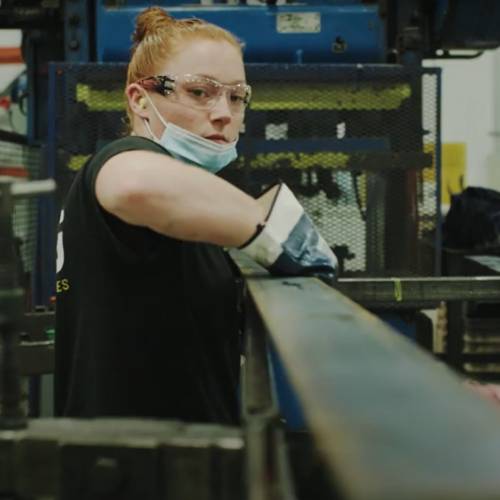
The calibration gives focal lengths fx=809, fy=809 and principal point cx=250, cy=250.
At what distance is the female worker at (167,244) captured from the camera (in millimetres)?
999

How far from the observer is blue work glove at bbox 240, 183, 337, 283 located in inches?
40.6

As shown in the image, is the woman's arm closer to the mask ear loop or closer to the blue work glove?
the blue work glove

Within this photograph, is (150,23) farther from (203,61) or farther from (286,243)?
(286,243)

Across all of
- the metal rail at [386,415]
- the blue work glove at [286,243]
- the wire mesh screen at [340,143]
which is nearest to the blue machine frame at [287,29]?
the wire mesh screen at [340,143]

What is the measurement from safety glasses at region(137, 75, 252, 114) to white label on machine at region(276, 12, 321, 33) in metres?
1.27

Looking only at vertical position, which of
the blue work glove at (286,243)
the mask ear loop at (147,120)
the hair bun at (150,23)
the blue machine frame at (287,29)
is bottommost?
the blue work glove at (286,243)

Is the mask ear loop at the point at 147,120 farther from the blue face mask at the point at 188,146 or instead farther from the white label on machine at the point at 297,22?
the white label on machine at the point at 297,22

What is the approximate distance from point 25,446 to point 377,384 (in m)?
0.33

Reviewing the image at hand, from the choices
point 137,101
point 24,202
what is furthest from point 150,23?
point 24,202

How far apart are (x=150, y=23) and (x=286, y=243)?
0.48 metres

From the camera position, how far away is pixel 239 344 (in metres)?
1.29

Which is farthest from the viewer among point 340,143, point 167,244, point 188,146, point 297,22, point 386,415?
point 297,22

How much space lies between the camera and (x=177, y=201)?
3.18ft

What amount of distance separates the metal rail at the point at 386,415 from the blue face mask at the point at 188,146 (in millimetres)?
644
